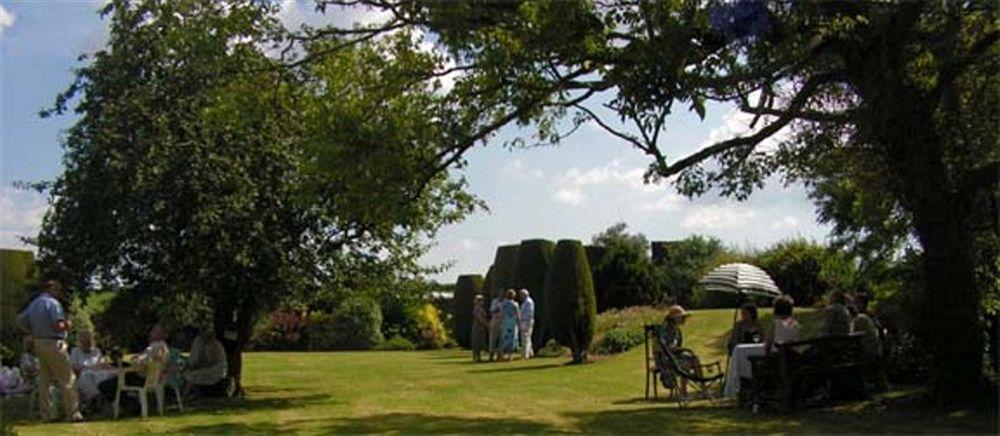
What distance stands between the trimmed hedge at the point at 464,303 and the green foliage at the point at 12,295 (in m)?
12.3

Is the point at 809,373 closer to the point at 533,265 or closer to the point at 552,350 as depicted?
the point at 552,350

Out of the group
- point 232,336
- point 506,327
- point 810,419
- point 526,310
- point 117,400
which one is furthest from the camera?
point 526,310

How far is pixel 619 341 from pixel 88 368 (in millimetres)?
11394

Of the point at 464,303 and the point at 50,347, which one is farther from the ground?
the point at 464,303

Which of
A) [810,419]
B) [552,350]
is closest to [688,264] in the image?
[552,350]

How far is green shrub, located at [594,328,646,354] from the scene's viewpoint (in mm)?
21734

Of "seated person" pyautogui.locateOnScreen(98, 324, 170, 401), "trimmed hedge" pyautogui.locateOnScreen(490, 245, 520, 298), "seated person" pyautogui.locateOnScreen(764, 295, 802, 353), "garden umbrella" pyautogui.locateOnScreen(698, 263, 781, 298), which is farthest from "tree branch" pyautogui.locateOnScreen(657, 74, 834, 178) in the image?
"trimmed hedge" pyautogui.locateOnScreen(490, 245, 520, 298)

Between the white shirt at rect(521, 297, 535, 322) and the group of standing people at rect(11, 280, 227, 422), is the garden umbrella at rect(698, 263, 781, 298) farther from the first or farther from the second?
the group of standing people at rect(11, 280, 227, 422)

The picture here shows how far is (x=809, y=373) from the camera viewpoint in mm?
11820

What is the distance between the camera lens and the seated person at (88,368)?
42.8 ft

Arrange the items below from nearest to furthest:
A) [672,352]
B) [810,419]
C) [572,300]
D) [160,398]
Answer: [810,419], [160,398], [672,352], [572,300]

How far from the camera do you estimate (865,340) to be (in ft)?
41.7

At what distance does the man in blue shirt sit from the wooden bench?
25.9 feet

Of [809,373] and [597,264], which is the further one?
[597,264]
